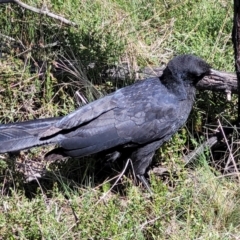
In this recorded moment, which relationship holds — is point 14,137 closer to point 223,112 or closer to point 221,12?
point 223,112

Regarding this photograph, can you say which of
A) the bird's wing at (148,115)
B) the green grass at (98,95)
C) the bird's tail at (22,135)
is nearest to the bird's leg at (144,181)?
the green grass at (98,95)

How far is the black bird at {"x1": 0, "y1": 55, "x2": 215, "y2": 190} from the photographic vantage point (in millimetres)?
4867

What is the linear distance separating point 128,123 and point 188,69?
0.60 m

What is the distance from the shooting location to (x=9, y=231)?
4.41 meters

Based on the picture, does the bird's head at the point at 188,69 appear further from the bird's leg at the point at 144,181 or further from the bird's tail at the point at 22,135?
the bird's tail at the point at 22,135

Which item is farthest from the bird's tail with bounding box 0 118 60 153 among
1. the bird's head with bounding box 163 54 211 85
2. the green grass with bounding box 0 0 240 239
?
the bird's head with bounding box 163 54 211 85

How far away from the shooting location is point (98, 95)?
571 centimetres

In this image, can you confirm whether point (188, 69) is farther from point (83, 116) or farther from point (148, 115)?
point (83, 116)

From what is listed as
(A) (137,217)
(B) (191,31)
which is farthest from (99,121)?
(B) (191,31)

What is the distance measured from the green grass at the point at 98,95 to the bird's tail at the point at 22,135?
12.4 inches

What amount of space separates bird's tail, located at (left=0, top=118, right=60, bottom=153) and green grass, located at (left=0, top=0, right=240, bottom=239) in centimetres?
32

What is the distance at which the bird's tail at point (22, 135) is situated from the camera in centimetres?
486

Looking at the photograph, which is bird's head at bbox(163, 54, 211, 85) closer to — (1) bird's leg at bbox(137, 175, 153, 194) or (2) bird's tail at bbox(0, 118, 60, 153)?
(1) bird's leg at bbox(137, 175, 153, 194)

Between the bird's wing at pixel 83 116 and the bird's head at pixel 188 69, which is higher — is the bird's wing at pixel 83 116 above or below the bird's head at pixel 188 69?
below
